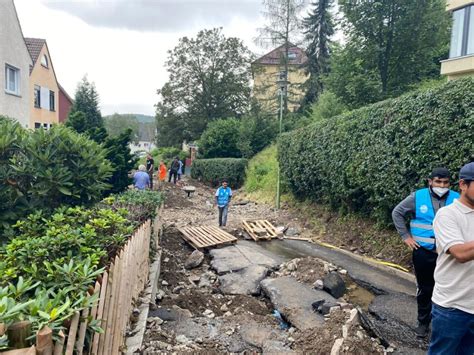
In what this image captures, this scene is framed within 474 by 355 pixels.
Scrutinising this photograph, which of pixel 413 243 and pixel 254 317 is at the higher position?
pixel 413 243

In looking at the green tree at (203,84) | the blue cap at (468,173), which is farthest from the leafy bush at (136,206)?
the green tree at (203,84)

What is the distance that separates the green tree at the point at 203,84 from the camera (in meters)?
39.7

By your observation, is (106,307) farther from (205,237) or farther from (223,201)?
(223,201)

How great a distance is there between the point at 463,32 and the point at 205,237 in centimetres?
1347

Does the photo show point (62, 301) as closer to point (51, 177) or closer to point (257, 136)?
point (51, 177)

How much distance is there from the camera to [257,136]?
2717cm

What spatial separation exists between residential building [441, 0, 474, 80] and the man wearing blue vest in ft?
41.1

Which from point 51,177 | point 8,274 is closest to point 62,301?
point 8,274

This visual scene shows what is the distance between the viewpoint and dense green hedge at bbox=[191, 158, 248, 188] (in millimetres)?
24031

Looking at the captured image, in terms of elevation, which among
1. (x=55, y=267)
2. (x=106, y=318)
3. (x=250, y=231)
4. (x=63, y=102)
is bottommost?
(x=250, y=231)

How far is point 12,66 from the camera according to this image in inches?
697

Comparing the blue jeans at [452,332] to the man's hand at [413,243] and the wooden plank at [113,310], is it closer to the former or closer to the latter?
the man's hand at [413,243]

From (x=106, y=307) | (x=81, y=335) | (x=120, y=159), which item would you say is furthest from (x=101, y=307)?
(x=120, y=159)

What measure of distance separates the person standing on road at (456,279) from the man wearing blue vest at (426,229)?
146cm
